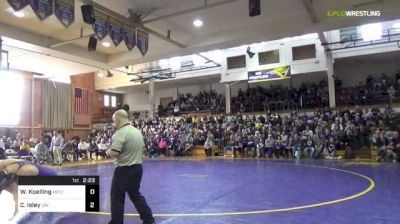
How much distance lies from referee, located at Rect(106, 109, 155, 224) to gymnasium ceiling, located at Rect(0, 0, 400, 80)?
715cm

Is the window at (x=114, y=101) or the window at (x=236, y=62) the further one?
the window at (x=114, y=101)

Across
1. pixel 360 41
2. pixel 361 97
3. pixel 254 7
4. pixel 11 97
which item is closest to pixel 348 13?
pixel 254 7

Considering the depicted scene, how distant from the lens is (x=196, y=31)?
42.2 feet

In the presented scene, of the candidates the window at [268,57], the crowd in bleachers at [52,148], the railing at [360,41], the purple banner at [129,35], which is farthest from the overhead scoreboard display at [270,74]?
the purple banner at [129,35]

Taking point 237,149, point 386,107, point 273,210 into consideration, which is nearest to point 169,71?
point 237,149

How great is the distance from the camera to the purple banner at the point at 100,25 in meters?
9.66

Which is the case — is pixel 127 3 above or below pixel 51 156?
above

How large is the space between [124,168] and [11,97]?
2275cm

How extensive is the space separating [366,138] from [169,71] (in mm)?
15383

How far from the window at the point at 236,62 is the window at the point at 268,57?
4.13ft

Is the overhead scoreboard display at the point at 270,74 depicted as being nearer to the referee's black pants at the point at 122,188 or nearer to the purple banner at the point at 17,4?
the purple banner at the point at 17,4

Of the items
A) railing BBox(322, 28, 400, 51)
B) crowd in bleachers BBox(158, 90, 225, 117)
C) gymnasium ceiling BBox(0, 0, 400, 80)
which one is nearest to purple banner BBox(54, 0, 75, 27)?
gymnasium ceiling BBox(0, 0, 400, 80)

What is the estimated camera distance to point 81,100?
29016 millimetres

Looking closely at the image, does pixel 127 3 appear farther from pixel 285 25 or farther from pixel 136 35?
pixel 285 25
